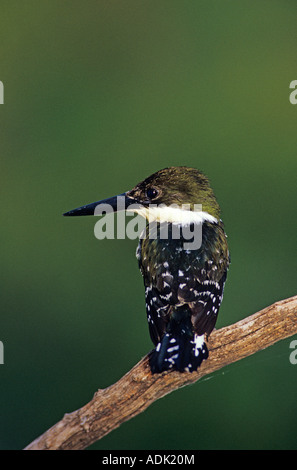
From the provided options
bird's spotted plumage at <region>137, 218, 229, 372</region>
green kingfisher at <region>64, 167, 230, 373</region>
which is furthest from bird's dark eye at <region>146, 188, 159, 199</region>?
bird's spotted plumage at <region>137, 218, 229, 372</region>

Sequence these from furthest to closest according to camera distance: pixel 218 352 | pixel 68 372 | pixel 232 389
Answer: pixel 68 372
pixel 232 389
pixel 218 352

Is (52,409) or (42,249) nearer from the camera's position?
(52,409)

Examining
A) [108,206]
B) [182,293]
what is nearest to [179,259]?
[182,293]

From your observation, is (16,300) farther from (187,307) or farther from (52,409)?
(187,307)

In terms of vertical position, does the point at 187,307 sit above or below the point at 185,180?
below

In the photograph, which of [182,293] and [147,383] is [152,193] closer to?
[182,293]

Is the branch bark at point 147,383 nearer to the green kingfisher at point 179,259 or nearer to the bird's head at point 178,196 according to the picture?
the green kingfisher at point 179,259

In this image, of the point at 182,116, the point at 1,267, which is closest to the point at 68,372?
the point at 1,267
